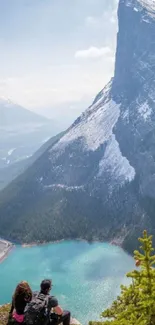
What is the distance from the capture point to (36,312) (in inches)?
875

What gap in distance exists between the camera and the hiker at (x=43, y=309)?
2219 centimetres

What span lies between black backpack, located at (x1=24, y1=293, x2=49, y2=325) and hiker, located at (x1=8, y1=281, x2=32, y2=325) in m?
0.33

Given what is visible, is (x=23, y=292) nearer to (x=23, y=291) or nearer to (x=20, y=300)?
(x=23, y=291)

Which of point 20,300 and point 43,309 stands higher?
point 20,300

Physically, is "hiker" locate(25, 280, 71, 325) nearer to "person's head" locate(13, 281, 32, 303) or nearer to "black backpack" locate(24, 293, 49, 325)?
"black backpack" locate(24, 293, 49, 325)

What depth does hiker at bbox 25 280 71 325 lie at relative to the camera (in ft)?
72.8

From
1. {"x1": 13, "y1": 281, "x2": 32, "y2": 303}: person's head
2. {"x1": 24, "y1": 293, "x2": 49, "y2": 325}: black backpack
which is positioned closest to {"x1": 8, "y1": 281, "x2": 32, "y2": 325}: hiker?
{"x1": 13, "y1": 281, "x2": 32, "y2": 303}: person's head

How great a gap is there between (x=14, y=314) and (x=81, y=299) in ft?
603

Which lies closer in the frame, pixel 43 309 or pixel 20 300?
pixel 20 300

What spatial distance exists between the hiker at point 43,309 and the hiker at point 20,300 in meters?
0.39

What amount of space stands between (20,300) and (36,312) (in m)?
1.13

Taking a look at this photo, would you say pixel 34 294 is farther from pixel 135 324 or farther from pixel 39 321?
pixel 135 324

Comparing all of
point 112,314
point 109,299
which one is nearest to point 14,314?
point 112,314

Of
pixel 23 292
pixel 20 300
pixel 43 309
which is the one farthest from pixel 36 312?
pixel 23 292
